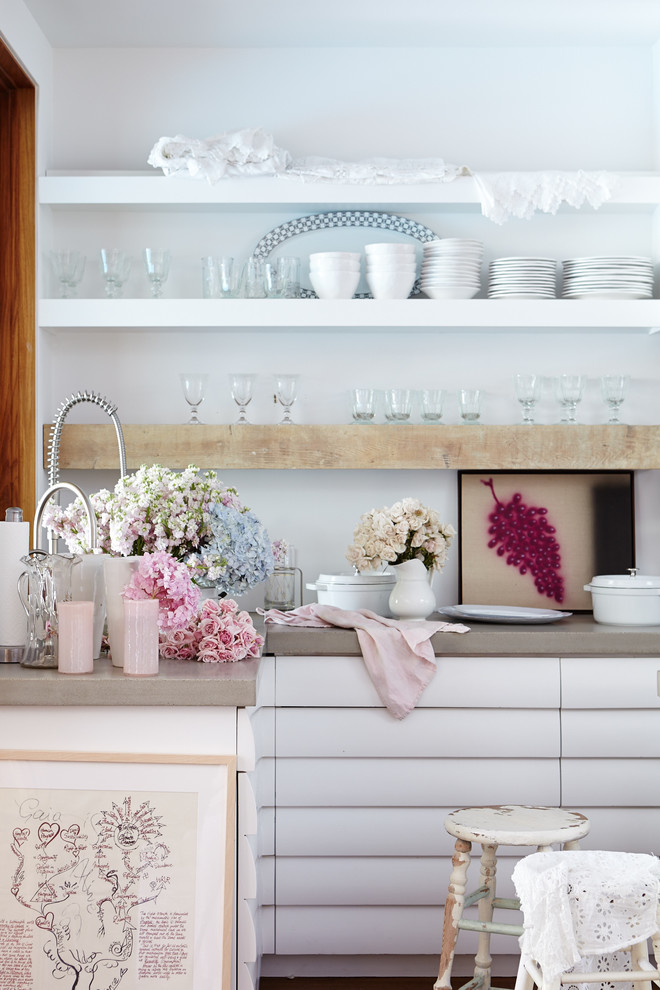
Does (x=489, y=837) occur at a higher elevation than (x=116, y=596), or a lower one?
lower

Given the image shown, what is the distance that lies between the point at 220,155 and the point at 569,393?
1395mm

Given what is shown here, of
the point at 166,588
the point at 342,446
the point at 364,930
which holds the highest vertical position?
the point at 342,446

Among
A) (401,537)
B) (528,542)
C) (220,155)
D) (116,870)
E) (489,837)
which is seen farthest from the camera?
(528,542)

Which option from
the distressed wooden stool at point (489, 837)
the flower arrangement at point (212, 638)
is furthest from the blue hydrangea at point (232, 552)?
the distressed wooden stool at point (489, 837)

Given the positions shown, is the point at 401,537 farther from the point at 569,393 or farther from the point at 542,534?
the point at 569,393

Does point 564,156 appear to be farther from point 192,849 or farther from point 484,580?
point 192,849

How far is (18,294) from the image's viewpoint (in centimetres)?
345

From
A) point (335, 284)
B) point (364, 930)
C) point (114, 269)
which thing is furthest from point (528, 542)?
point (114, 269)

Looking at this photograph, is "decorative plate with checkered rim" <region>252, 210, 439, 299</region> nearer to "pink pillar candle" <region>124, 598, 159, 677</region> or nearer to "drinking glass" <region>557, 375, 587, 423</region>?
"drinking glass" <region>557, 375, 587, 423</region>

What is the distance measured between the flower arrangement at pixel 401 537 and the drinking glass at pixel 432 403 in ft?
1.62

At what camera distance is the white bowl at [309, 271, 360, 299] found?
11.4 feet

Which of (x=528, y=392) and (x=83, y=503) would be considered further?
(x=528, y=392)

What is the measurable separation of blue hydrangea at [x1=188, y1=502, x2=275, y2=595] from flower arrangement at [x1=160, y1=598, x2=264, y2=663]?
0.20m

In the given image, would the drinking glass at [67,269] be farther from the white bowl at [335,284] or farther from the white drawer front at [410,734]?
the white drawer front at [410,734]
